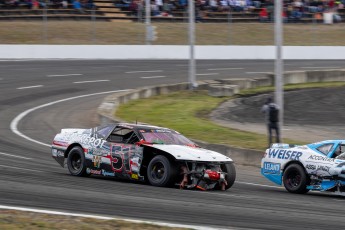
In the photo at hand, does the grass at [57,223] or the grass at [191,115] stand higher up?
the grass at [57,223]

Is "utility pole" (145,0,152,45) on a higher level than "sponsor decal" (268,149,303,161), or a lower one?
higher

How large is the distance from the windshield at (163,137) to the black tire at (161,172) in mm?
570

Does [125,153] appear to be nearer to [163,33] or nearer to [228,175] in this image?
[228,175]

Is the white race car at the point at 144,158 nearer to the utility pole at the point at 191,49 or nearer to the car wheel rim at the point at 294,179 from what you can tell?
the car wheel rim at the point at 294,179

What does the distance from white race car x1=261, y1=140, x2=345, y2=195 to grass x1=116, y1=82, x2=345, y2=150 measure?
171 inches

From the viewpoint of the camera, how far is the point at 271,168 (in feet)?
50.8

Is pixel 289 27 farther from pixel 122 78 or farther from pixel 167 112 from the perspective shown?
pixel 167 112

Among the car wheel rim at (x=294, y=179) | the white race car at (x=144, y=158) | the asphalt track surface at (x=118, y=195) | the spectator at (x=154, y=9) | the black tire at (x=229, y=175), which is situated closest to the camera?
the asphalt track surface at (x=118, y=195)

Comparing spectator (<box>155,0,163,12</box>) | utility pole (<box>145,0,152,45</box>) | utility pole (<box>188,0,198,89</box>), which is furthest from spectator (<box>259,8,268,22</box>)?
utility pole (<box>188,0,198,89</box>)

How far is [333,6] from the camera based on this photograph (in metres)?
50.9

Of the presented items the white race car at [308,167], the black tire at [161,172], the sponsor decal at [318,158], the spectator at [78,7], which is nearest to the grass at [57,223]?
the black tire at [161,172]

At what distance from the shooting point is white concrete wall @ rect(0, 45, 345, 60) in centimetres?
4206

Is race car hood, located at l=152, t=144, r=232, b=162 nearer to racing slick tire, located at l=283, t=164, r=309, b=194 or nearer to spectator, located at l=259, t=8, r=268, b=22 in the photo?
racing slick tire, located at l=283, t=164, r=309, b=194

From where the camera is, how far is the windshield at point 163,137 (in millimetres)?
14805
